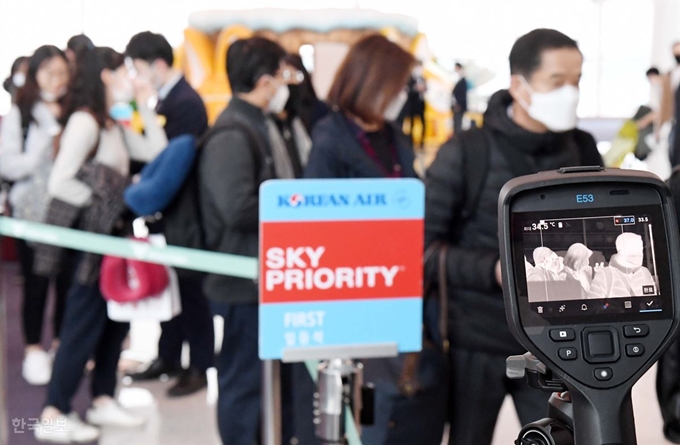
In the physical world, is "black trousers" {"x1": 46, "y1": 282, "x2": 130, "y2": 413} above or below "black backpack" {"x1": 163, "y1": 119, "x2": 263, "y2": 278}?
below

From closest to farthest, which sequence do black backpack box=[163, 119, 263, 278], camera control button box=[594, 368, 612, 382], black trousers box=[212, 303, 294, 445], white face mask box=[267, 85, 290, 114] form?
camera control button box=[594, 368, 612, 382], black trousers box=[212, 303, 294, 445], black backpack box=[163, 119, 263, 278], white face mask box=[267, 85, 290, 114]

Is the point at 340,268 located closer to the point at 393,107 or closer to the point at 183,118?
the point at 393,107

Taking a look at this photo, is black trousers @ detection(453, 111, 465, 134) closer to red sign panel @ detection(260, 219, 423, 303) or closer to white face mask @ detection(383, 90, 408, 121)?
white face mask @ detection(383, 90, 408, 121)

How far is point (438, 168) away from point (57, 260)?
1945 millimetres

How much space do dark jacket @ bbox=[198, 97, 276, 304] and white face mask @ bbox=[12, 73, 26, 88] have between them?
107cm

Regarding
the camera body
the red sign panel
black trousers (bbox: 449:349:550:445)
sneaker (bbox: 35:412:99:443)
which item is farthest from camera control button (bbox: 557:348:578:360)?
sneaker (bbox: 35:412:99:443)

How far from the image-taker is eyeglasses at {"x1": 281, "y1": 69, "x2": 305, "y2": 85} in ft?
11.8

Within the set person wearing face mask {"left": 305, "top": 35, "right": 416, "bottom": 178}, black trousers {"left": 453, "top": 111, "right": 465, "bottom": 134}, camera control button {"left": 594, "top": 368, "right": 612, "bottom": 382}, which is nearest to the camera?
camera control button {"left": 594, "top": 368, "right": 612, "bottom": 382}

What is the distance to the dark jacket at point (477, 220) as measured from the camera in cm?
205

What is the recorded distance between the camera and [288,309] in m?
1.93

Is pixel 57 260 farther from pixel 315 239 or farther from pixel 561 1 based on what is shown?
pixel 561 1

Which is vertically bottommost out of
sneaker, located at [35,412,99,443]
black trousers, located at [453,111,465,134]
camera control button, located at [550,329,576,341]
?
sneaker, located at [35,412,99,443]

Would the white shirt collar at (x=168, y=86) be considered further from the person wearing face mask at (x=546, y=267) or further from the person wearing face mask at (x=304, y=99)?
the person wearing face mask at (x=546, y=267)

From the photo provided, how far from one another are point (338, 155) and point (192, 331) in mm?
1468
